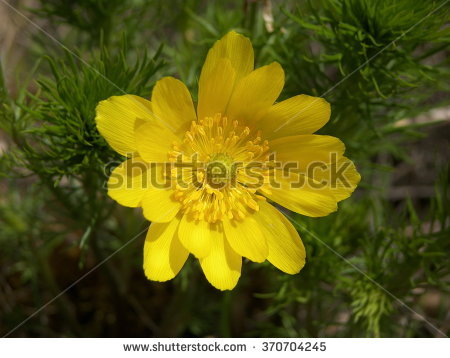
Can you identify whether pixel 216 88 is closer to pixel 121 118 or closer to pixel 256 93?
pixel 256 93

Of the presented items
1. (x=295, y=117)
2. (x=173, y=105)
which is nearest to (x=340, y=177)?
(x=295, y=117)

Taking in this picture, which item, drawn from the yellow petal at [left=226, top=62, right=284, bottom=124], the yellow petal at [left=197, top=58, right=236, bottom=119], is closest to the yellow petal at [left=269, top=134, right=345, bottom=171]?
the yellow petal at [left=226, top=62, right=284, bottom=124]

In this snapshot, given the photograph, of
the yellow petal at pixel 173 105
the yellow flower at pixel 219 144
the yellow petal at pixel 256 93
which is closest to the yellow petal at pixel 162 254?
the yellow flower at pixel 219 144

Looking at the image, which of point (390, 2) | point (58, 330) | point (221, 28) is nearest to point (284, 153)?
point (390, 2)

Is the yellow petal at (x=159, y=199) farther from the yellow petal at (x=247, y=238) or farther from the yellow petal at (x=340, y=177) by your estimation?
the yellow petal at (x=340, y=177)

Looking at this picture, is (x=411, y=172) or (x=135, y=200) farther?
(x=411, y=172)
